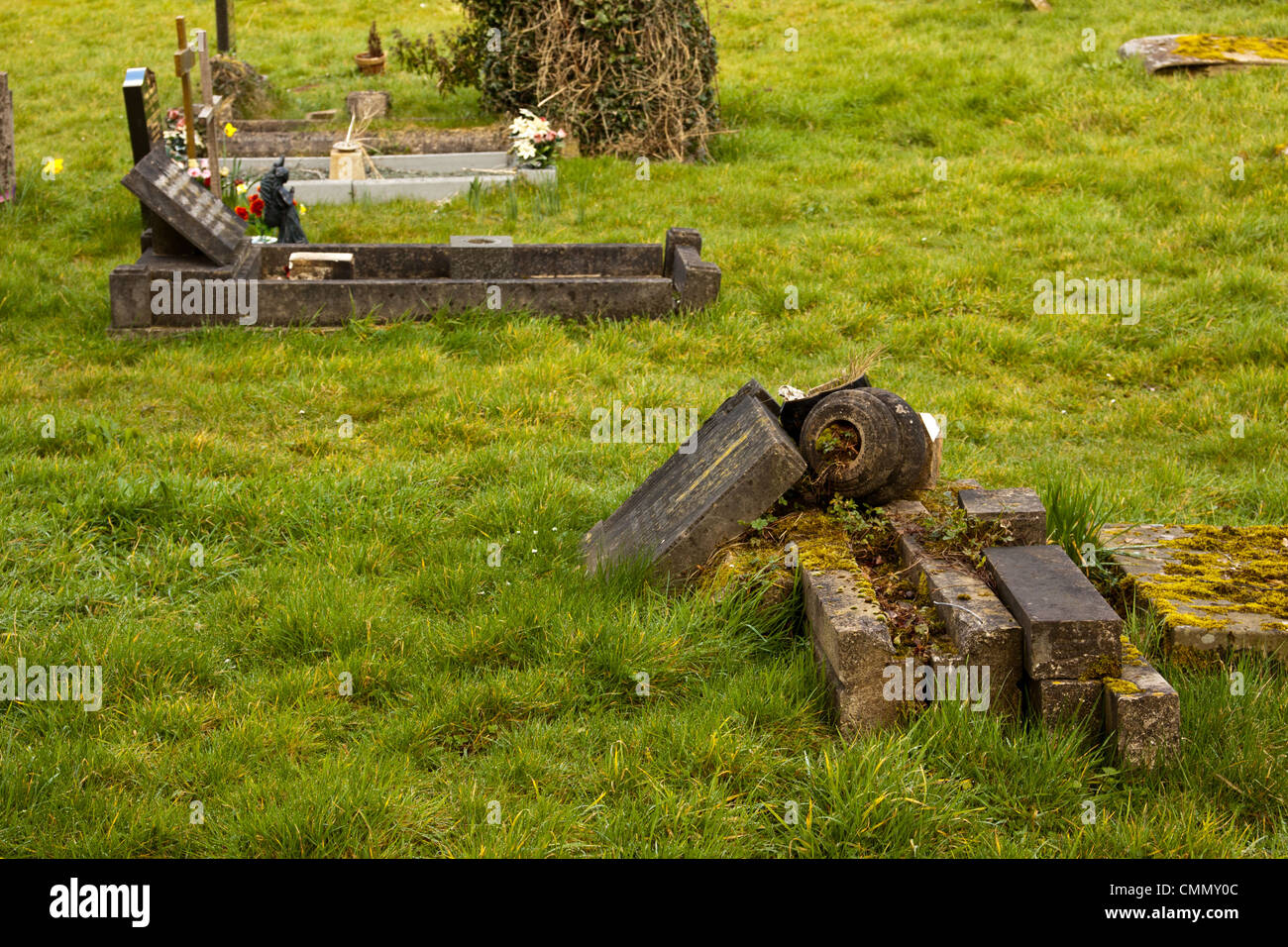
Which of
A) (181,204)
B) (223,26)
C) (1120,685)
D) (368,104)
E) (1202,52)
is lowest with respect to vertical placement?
(1120,685)

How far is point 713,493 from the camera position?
14.5 feet

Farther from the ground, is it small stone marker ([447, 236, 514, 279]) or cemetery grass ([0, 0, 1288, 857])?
small stone marker ([447, 236, 514, 279])

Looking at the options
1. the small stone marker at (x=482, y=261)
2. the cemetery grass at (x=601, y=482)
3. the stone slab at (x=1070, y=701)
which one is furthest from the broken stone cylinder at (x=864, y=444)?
the small stone marker at (x=482, y=261)

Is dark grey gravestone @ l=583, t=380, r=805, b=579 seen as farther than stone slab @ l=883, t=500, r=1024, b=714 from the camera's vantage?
Yes

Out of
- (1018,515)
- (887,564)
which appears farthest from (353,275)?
(1018,515)

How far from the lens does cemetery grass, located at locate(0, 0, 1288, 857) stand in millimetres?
3258

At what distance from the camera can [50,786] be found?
3.28 meters

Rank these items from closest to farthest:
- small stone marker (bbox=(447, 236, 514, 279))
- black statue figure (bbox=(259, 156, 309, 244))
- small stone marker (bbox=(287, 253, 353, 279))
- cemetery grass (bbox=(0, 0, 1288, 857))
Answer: cemetery grass (bbox=(0, 0, 1288, 857))
small stone marker (bbox=(287, 253, 353, 279))
small stone marker (bbox=(447, 236, 514, 279))
black statue figure (bbox=(259, 156, 309, 244))

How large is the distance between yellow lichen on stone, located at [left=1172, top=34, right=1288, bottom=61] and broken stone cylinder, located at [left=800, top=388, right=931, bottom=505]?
10453mm

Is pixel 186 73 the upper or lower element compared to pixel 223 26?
lower

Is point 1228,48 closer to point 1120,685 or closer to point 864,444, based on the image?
point 864,444

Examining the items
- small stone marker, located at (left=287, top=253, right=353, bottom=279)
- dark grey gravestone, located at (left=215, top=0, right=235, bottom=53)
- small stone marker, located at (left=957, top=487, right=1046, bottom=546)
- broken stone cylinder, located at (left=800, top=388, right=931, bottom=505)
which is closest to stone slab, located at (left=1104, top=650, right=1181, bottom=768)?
small stone marker, located at (left=957, top=487, right=1046, bottom=546)

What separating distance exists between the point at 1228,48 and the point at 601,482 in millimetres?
10995

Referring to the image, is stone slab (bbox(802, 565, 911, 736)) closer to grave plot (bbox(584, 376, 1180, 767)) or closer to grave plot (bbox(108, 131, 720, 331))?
grave plot (bbox(584, 376, 1180, 767))
